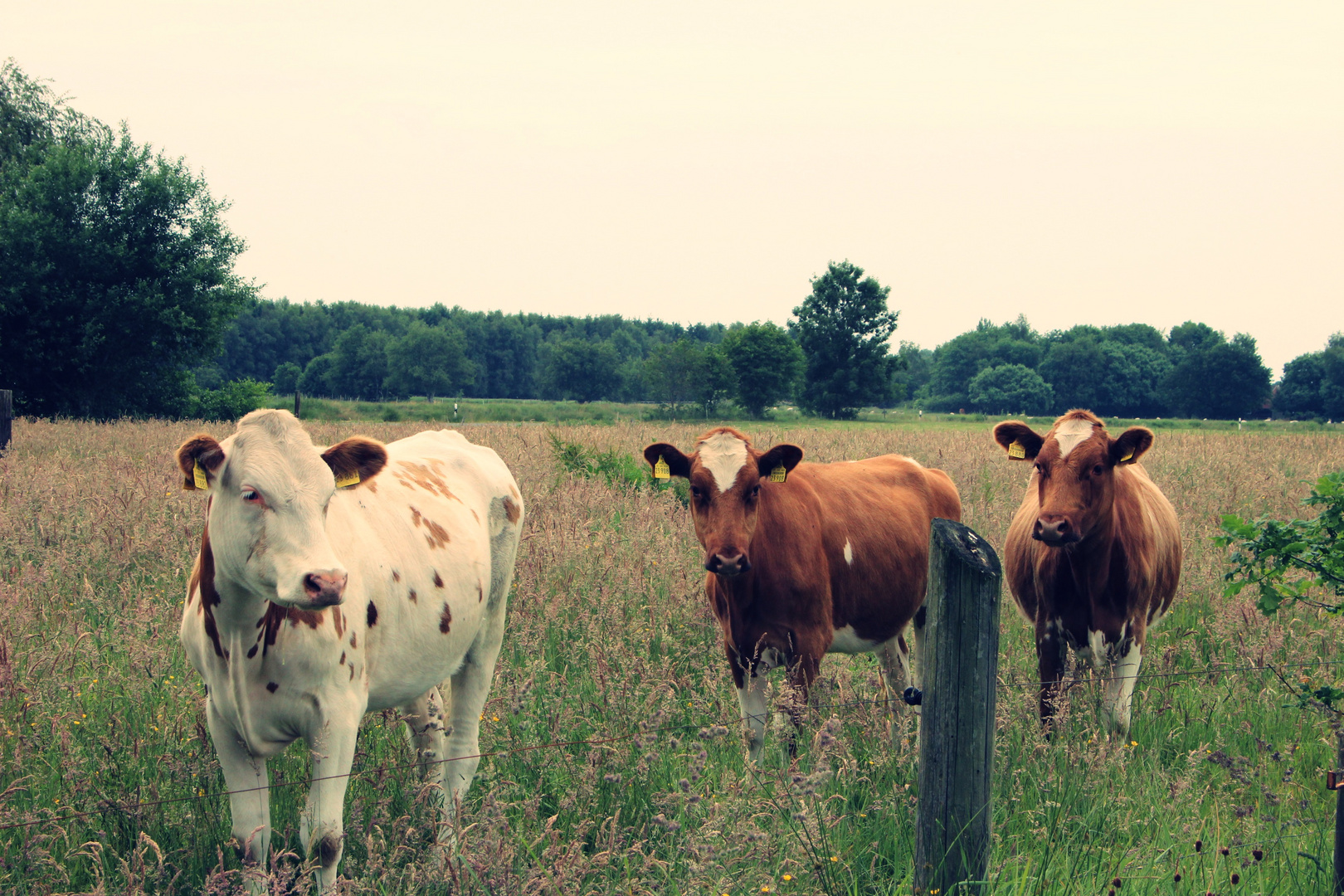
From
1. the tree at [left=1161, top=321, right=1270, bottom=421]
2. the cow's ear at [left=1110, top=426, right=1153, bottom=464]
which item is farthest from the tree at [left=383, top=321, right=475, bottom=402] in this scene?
the cow's ear at [left=1110, top=426, right=1153, bottom=464]

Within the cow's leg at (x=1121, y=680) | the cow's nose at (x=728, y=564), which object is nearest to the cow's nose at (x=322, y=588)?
the cow's nose at (x=728, y=564)

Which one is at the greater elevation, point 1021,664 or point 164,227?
point 164,227

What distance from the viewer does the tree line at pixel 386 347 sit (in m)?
27.1

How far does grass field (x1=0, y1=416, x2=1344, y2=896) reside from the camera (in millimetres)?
2871

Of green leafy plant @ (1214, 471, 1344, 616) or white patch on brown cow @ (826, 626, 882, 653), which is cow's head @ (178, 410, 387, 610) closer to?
white patch on brown cow @ (826, 626, 882, 653)

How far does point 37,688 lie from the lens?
398 centimetres

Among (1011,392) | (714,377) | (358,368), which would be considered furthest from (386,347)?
(1011,392)

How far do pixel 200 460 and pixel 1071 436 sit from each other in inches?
172

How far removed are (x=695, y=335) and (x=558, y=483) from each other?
5200 inches

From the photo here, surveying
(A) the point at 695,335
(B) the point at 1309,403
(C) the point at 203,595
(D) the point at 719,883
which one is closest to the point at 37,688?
(C) the point at 203,595

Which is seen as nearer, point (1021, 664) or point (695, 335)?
point (1021, 664)

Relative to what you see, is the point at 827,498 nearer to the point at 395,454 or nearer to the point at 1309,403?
the point at 395,454

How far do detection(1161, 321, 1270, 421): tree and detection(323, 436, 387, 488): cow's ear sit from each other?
107 metres

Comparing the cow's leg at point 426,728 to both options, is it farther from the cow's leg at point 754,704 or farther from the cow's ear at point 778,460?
the cow's ear at point 778,460
